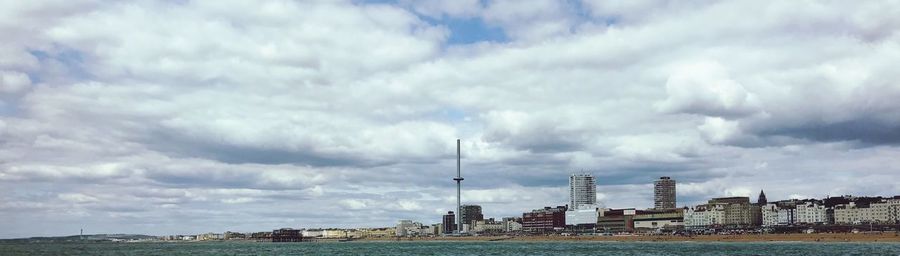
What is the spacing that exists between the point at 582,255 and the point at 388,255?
1446 inches

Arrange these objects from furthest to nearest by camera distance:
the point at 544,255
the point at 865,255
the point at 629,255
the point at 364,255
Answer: the point at 364,255 < the point at 544,255 < the point at 629,255 < the point at 865,255

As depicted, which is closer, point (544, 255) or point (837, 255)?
point (837, 255)

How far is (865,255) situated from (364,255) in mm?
83826

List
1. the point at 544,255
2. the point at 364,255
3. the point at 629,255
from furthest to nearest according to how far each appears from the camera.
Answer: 1. the point at 364,255
2. the point at 544,255
3. the point at 629,255

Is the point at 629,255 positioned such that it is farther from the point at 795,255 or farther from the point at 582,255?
the point at 795,255

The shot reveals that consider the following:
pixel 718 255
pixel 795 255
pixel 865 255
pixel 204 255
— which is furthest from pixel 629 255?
pixel 204 255

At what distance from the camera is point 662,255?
146500 millimetres

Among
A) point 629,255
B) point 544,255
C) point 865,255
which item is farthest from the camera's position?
point 544,255

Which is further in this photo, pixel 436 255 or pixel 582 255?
pixel 436 255

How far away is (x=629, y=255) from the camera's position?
146m

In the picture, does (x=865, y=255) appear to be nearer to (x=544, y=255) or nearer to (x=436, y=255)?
(x=544, y=255)

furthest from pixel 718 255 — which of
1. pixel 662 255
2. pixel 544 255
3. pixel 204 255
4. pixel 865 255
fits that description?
pixel 204 255

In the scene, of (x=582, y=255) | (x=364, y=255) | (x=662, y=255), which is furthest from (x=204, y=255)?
(x=662, y=255)

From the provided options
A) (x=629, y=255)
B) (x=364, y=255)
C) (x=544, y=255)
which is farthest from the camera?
(x=364, y=255)
